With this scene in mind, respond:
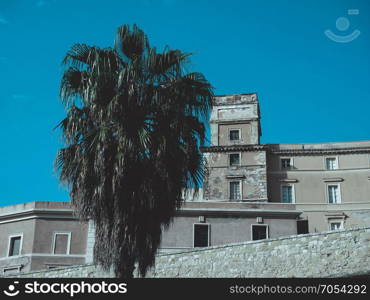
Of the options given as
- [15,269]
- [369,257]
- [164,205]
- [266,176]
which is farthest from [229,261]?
[266,176]

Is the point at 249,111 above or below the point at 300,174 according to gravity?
above

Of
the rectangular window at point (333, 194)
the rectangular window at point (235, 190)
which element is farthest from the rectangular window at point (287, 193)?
the rectangular window at point (235, 190)

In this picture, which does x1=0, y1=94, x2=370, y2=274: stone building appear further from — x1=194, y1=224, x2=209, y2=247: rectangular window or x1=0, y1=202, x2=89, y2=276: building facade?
x1=194, y1=224, x2=209, y2=247: rectangular window

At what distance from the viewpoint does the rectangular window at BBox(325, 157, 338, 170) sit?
4525cm

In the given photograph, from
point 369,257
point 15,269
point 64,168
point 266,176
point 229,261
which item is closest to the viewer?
point 64,168

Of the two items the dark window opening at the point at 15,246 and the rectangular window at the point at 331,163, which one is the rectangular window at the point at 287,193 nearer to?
the rectangular window at the point at 331,163

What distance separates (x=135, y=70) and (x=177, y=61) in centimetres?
122

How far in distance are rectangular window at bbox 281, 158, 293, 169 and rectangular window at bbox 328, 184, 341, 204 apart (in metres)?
3.56

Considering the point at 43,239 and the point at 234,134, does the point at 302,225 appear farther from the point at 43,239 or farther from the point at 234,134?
the point at 43,239

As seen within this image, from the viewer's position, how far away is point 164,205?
13422 millimetres

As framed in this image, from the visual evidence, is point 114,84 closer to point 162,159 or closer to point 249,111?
point 162,159

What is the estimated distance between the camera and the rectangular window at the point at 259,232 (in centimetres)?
3297

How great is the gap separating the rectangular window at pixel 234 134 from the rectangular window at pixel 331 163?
7276mm

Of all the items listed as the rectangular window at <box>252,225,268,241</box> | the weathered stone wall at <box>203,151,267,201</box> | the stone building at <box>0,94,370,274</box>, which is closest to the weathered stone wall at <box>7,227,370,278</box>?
the rectangular window at <box>252,225,268,241</box>
